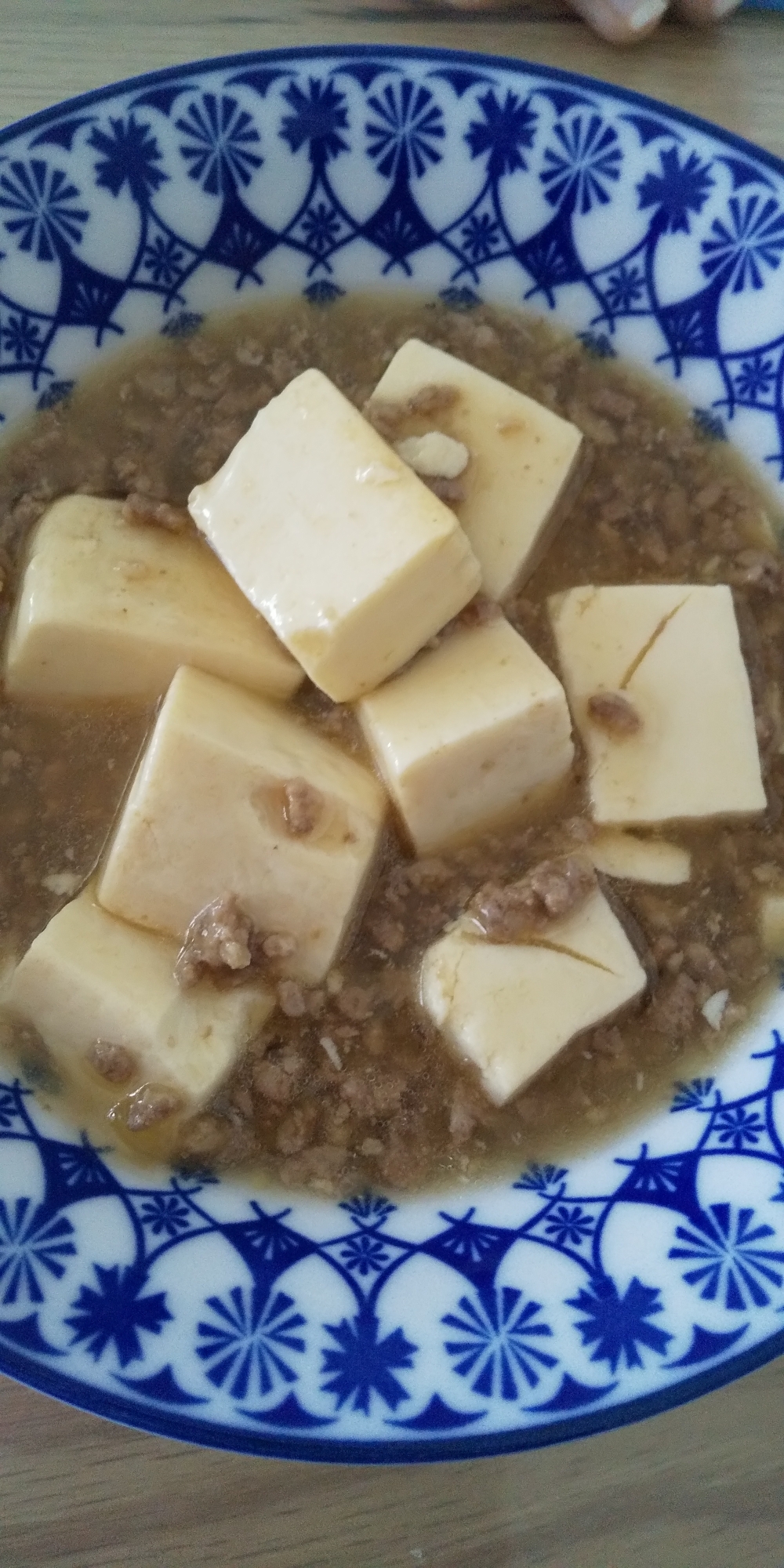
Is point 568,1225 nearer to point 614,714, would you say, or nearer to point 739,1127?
point 739,1127

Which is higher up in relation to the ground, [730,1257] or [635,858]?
[635,858]

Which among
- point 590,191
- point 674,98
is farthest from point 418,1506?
point 674,98

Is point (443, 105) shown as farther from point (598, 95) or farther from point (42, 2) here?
point (42, 2)

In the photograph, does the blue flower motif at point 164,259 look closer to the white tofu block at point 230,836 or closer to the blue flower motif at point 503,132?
the blue flower motif at point 503,132

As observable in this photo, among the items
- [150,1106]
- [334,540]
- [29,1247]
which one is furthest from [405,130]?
[29,1247]

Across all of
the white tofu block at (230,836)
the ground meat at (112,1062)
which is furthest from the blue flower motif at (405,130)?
the ground meat at (112,1062)
